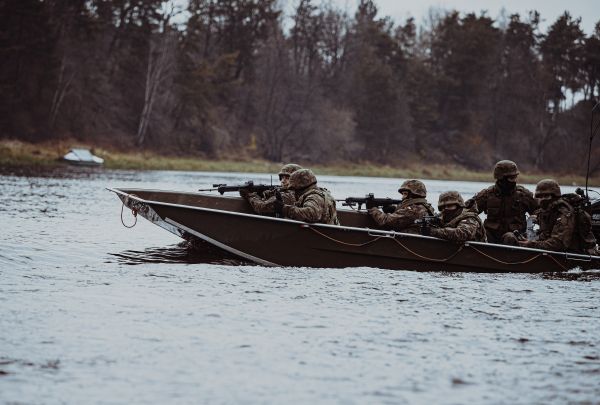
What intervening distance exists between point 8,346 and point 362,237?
607cm

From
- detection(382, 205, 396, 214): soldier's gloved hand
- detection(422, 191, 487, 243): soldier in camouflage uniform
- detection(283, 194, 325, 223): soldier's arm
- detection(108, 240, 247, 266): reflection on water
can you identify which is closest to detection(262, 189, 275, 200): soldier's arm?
detection(283, 194, 325, 223): soldier's arm

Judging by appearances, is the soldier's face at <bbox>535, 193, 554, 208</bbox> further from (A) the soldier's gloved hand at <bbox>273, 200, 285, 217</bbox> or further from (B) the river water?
(A) the soldier's gloved hand at <bbox>273, 200, 285, 217</bbox>

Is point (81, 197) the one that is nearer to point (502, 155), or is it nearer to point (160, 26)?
point (160, 26)

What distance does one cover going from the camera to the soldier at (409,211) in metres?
12.2

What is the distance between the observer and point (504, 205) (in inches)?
516

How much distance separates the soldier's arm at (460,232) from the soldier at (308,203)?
1.55 m

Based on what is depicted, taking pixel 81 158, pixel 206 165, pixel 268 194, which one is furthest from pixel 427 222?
pixel 206 165

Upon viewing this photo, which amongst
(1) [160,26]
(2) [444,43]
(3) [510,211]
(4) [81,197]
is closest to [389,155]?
(2) [444,43]

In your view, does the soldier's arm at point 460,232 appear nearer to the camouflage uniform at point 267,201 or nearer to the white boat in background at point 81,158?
the camouflage uniform at point 267,201

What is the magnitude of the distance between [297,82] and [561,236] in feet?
183

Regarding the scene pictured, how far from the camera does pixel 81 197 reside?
80.4ft

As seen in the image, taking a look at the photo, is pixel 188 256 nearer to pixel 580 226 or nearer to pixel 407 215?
pixel 407 215

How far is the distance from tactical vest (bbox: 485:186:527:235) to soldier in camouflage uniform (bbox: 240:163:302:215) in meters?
3.18

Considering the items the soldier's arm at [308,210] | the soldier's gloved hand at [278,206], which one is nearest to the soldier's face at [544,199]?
the soldier's arm at [308,210]
